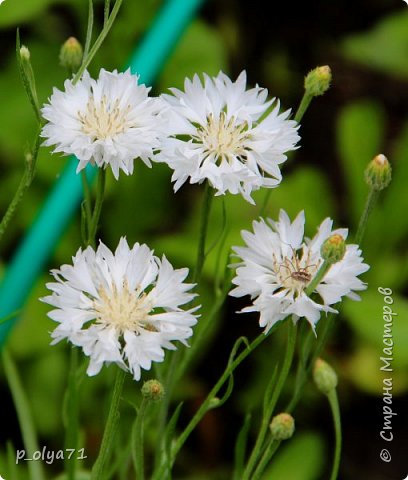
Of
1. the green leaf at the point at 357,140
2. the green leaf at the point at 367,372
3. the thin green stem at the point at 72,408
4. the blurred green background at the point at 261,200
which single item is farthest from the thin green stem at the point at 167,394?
the green leaf at the point at 357,140

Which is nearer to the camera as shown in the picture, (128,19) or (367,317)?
(367,317)

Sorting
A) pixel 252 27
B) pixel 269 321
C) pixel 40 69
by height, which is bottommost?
pixel 269 321

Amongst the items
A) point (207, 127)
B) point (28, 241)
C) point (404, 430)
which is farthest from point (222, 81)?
point (404, 430)

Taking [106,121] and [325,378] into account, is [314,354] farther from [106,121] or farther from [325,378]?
[106,121]

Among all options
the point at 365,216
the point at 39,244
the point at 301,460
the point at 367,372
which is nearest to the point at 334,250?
the point at 365,216

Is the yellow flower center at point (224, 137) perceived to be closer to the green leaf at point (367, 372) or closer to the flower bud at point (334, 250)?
the flower bud at point (334, 250)

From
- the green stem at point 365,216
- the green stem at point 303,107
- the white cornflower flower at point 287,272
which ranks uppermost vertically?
the green stem at point 303,107

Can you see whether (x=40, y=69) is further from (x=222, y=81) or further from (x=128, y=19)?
(x=222, y=81)
